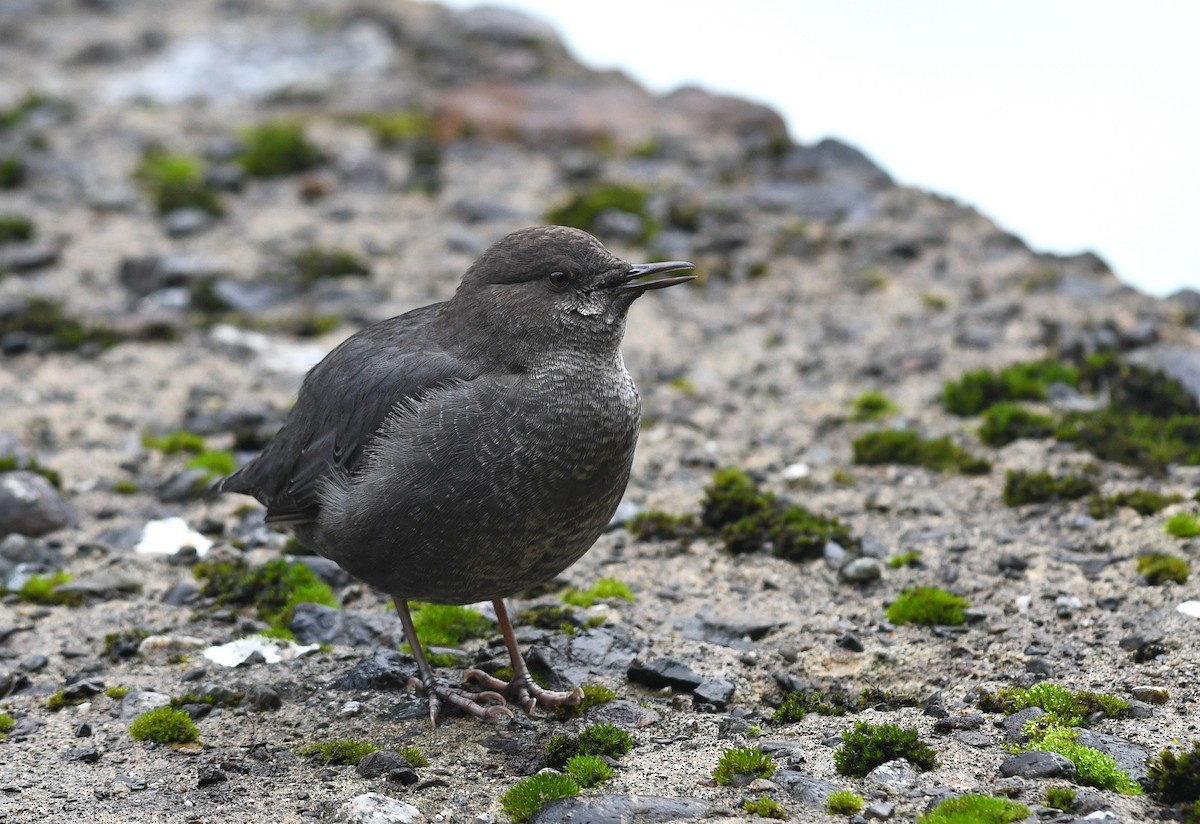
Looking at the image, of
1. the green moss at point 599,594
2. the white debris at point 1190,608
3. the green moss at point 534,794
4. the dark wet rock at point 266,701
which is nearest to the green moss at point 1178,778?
the white debris at point 1190,608

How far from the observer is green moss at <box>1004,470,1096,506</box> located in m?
8.43

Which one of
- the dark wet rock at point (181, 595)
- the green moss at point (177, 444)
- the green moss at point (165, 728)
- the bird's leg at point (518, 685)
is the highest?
the bird's leg at point (518, 685)

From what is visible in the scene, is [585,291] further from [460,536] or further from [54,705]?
[54,705]

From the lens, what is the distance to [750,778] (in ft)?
18.6

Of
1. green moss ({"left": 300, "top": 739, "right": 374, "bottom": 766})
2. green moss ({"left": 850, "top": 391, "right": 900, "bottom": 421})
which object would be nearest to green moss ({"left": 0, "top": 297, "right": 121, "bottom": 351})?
green moss ({"left": 300, "top": 739, "right": 374, "bottom": 766})

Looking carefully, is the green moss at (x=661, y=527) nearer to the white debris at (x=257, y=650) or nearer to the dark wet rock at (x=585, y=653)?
the dark wet rock at (x=585, y=653)

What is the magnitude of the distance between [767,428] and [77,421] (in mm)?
5514

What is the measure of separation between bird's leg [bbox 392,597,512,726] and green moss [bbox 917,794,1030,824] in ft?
7.54

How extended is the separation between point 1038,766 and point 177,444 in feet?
22.5

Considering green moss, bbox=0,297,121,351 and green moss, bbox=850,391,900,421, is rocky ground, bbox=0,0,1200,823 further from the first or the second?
green moss, bbox=850,391,900,421

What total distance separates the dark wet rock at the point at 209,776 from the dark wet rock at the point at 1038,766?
351 cm

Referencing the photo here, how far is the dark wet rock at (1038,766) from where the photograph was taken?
540 cm

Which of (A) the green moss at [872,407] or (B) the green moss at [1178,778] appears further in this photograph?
(A) the green moss at [872,407]

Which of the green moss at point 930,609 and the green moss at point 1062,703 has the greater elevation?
the green moss at point 1062,703
